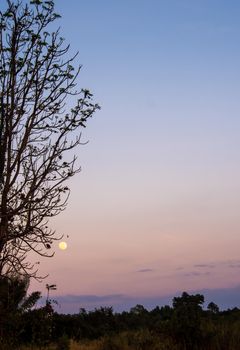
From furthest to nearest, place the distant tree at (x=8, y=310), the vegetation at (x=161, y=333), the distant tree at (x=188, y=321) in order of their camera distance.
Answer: the distant tree at (x=188, y=321) < the vegetation at (x=161, y=333) < the distant tree at (x=8, y=310)

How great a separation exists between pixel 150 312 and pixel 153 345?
1847cm

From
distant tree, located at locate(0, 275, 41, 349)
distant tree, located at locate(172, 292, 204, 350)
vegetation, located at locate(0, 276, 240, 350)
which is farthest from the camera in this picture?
distant tree, located at locate(172, 292, 204, 350)

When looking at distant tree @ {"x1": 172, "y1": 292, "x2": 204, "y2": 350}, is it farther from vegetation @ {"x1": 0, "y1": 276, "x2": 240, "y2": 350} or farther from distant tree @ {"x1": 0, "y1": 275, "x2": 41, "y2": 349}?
distant tree @ {"x1": 0, "y1": 275, "x2": 41, "y2": 349}

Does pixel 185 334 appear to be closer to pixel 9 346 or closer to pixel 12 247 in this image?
pixel 9 346

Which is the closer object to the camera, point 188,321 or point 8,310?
point 8,310

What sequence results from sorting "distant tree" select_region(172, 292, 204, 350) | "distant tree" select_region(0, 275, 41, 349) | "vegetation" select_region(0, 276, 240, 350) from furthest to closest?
"distant tree" select_region(172, 292, 204, 350), "vegetation" select_region(0, 276, 240, 350), "distant tree" select_region(0, 275, 41, 349)

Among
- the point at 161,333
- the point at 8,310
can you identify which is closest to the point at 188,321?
the point at 161,333

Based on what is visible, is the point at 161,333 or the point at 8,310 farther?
the point at 161,333

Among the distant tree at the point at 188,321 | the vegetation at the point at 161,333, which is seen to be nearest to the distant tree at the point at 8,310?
the vegetation at the point at 161,333

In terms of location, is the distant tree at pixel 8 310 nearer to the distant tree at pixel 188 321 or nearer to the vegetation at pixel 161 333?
the vegetation at pixel 161 333

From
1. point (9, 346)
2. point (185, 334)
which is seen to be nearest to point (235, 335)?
point (185, 334)

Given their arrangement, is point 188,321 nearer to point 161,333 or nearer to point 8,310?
point 161,333

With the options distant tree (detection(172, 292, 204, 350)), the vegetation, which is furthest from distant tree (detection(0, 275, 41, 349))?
distant tree (detection(172, 292, 204, 350))

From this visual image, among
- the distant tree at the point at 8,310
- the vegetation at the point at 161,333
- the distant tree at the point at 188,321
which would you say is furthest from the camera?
the distant tree at the point at 188,321
